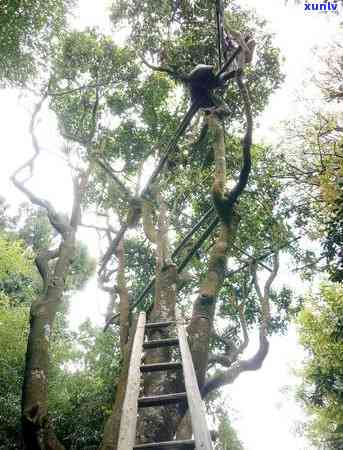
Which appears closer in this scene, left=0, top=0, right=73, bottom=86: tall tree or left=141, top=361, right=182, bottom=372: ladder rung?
left=141, top=361, right=182, bottom=372: ladder rung

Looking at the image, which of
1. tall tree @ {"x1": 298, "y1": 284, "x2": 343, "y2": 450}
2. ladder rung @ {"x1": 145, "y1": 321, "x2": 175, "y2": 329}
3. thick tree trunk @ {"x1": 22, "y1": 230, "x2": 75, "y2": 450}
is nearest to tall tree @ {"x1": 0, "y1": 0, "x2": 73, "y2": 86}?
thick tree trunk @ {"x1": 22, "y1": 230, "x2": 75, "y2": 450}

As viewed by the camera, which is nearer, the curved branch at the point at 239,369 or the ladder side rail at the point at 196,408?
the ladder side rail at the point at 196,408

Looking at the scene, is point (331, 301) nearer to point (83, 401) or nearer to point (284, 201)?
point (284, 201)

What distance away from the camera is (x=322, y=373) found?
13.1 meters

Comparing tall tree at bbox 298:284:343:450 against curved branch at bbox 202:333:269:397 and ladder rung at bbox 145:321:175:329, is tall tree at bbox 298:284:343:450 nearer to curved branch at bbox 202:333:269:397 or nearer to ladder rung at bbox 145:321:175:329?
curved branch at bbox 202:333:269:397

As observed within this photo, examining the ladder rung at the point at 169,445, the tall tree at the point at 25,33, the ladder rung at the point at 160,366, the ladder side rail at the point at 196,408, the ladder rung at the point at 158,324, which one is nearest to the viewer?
the ladder side rail at the point at 196,408

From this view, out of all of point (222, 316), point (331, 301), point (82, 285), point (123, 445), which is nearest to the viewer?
point (123, 445)

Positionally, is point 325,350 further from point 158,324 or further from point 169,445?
point 169,445

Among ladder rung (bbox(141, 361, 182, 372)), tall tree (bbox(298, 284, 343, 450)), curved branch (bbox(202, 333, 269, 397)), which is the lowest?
ladder rung (bbox(141, 361, 182, 372))

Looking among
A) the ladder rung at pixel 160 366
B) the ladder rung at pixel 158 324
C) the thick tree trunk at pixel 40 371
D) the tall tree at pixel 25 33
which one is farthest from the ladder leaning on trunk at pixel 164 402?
the tall tree at pixel 25 33

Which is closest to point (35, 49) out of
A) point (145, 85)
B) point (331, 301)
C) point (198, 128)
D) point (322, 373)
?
point (145, 85)

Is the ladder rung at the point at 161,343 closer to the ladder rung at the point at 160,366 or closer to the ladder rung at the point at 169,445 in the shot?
the ladder rung at the point at 160,366

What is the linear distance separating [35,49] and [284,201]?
802cm

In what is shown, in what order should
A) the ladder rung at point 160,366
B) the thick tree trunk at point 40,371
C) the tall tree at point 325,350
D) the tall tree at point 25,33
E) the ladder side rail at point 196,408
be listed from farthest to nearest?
the tall tree at point 325,350
the tall tree at point 25,33
the thick tree trunk at point 40,371
the ladder rung at point 160,366
the ladder side rail at point 196,408
